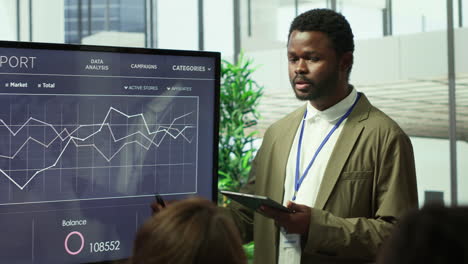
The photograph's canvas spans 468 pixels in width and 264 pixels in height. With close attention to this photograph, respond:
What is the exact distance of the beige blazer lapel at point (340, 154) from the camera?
2.59 meters

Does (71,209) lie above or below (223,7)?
below

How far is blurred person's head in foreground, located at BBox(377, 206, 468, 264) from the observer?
88cm

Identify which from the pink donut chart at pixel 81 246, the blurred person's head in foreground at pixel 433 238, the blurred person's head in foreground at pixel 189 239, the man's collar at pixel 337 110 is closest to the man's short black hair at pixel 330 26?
the man's collar at pixel 337 110

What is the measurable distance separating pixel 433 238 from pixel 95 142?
181 centimetres

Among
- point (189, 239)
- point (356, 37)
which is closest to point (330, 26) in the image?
point (189, 239)

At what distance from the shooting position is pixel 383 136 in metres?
2.58

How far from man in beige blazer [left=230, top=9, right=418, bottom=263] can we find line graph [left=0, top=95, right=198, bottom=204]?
45 centimetres

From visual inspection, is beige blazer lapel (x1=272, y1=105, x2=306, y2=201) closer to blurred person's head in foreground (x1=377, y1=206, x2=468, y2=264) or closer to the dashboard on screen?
the dashboard on screen

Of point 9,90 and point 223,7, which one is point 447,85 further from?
point 9,90

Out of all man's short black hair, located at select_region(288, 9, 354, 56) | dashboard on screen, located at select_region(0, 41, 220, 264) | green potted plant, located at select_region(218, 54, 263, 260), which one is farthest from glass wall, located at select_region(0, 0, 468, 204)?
dashboard on screen, located at select_region(0, 41, 220, 264)

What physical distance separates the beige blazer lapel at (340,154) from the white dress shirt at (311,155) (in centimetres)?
5

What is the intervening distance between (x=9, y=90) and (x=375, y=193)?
4.94ft

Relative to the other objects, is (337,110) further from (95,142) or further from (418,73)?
(418,73)

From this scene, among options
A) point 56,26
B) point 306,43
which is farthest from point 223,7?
point 306,43
